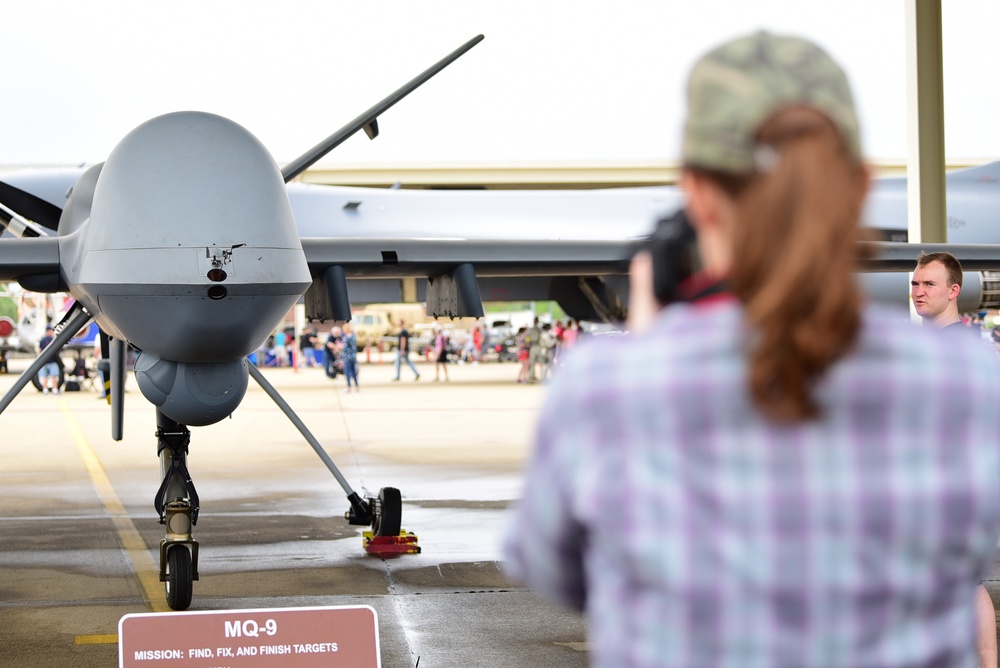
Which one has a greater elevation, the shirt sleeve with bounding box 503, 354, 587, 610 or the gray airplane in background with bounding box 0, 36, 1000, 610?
the gray airplane in background with bounding box 0, 36, 1000, 610

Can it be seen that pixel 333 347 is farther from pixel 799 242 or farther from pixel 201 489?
pixel 799 242

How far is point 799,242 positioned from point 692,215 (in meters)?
0.21

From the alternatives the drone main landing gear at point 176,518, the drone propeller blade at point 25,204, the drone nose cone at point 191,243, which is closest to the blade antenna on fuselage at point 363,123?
the drone nose cone at point 191,243

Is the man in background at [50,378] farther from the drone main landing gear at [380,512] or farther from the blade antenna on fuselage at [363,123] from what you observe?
the blade antenna on fuselage at [363,123]

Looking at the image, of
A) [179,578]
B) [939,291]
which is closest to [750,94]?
[939,291]

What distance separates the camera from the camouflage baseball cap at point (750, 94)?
1.21 m

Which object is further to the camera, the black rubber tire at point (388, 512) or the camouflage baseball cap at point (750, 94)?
the black rubber tire at point (388, 512)

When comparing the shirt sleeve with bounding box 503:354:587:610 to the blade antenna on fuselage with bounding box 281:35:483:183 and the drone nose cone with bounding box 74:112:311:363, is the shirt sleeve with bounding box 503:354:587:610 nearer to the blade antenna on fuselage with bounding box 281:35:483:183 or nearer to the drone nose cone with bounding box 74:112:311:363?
Result: the drone nose cone with bounding box 74:112:311:363

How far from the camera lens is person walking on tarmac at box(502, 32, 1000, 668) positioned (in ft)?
3.79

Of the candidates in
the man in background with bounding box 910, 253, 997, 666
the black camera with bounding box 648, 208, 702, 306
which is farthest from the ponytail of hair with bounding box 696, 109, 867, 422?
the man in background with bounding box 910, 253, 997, 666

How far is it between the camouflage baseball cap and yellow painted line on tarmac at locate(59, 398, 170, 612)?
225 inches

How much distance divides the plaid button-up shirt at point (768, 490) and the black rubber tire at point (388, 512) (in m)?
6.49

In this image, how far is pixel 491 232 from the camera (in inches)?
947

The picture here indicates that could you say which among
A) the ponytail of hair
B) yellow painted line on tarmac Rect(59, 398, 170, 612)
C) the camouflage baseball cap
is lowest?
yellow painted line on tarmac Rect(59, 398, 170, 612)
